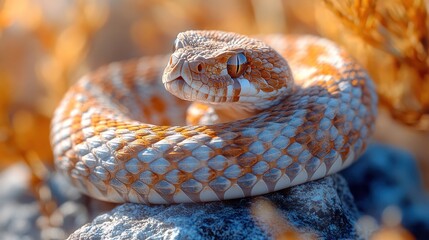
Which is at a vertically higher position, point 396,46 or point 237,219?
point 396,46

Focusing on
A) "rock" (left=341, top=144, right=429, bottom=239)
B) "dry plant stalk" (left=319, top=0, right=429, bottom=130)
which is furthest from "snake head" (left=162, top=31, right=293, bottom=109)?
"rock" (left=341, top=144, right=429, bottom=239)

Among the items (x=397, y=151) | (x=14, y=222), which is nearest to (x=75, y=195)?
(x=14, y=222)

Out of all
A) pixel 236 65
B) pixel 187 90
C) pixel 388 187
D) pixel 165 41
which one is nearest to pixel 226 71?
pixel 236 65

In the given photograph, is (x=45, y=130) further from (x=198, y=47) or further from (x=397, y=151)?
(x=397, y=151)

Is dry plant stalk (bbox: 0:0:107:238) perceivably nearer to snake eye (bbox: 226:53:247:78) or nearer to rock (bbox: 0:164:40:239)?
rock (bbox: 0:164:40:239)

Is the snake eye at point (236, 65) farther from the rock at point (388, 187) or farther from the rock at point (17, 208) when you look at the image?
the rock at point (17, 208)

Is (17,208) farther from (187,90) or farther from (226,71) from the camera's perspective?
(226,71)
